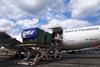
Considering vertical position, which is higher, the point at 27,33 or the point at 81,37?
the point at 27,33

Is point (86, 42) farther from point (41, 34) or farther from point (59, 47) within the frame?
point (41, 34)

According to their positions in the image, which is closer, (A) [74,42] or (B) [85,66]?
(B) [85,66]

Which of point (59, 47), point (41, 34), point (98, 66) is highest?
point (41, 34)

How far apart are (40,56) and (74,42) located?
453 cm

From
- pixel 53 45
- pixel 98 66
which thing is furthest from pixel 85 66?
pixel 53 45

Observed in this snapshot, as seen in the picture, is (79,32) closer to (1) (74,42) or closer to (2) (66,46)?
(1) (74,42)

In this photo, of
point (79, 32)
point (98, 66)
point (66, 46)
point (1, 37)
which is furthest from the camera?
point (1, 37)

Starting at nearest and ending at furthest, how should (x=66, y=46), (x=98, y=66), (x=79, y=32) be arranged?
(x=98, y=66), (x=79, y=32), (x=66, y=46)

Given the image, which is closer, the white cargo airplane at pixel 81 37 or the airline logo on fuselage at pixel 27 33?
the airline logo on fuselage at pixel 27 33

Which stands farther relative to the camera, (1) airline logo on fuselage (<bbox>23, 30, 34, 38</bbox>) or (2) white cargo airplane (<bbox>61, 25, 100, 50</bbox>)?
(2) white cargo airplane (<bbox>61, 25, 100, 50</bbox>)

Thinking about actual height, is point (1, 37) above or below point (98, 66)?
above

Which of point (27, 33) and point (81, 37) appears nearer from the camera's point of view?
point (27, 33)

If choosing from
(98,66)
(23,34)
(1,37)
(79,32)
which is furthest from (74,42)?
(1,37)

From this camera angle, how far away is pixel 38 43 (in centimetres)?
1848
